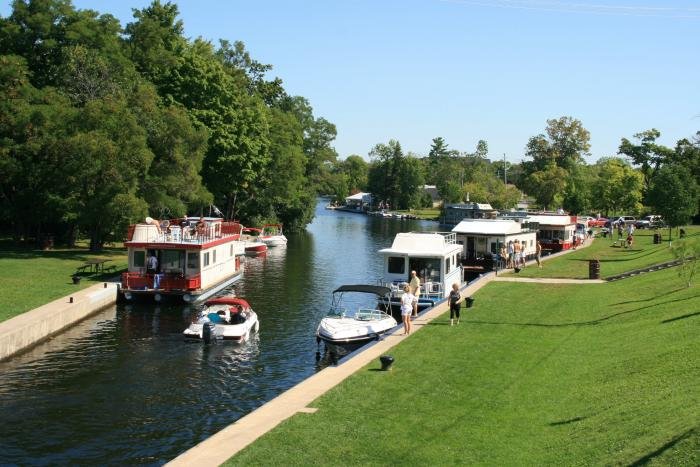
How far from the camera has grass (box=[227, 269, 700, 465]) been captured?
50.9 feet

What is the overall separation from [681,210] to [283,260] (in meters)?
35.9

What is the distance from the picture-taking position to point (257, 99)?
93.8 metres

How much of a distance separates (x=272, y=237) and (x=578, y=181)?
74186mm

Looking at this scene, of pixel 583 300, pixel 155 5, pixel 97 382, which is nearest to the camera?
pixel 97 382

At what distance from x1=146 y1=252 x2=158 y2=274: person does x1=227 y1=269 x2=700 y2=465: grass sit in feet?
67.7

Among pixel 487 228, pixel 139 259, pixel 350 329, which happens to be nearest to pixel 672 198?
pixel 487 228

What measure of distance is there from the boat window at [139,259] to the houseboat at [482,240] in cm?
2420

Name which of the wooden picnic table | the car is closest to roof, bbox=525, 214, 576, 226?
the car

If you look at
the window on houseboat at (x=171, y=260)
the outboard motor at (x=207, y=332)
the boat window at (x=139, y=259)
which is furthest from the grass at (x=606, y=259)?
→ the boat window at (x=139, y=259)

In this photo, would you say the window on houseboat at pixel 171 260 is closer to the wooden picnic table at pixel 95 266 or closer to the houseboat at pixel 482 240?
the wooden picnic table at pixel 95 266

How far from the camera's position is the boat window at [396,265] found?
41781 millimetres

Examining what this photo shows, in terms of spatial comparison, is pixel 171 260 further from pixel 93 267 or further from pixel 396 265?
pixel 396 265

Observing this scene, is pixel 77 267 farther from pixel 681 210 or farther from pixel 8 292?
pixel 681 210

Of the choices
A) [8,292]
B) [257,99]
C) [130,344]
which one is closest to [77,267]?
[8,292]
